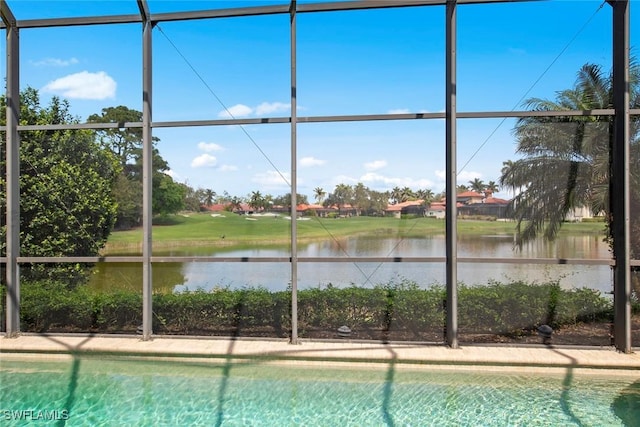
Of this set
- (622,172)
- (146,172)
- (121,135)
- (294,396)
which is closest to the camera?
(294,396)

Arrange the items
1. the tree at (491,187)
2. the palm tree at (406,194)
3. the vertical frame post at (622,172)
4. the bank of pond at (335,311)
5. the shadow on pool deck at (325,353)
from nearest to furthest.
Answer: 1. the shadow on pool deck at (325,353)
2. the vertical frame post at (622,172)
3. the bank of pond at (335,311)
4. the tree at (491,187)
5. the palm tree at (406,194)

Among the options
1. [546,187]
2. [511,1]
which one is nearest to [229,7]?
[511,1]

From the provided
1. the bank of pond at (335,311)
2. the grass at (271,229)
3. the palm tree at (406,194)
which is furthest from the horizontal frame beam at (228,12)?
the bank of pond at (335,311)

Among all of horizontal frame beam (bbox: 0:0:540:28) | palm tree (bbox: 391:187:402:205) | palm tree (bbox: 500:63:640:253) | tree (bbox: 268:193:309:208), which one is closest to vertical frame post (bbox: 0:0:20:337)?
horizontal frame beam (bbox: 0:0:540:28)

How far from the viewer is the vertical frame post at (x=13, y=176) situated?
5996mm

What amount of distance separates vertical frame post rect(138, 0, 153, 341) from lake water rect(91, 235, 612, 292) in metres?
0.25

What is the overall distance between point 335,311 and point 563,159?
367cm

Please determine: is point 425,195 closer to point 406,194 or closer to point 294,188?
point 406,194

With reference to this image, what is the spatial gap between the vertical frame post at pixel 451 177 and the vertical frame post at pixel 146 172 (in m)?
4.02

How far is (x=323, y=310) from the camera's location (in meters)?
6.04

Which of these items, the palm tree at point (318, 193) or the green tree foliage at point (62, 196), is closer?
the palm tree at point (318, 193)

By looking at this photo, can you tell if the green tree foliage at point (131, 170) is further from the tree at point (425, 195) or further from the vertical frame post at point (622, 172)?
the vertical frame post at point (622, 172)

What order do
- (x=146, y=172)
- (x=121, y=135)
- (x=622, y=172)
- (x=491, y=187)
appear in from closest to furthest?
1. (x=622, y=172)
2. (x=491, y=187)
3. (x=146, y=172)
4. (x=121, y=135)

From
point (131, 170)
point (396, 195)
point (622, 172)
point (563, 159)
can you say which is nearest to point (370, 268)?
point (396, 195)
